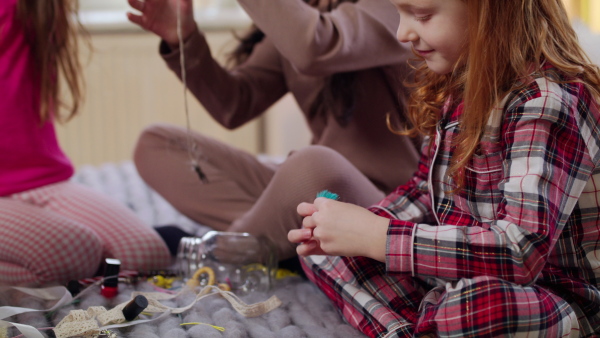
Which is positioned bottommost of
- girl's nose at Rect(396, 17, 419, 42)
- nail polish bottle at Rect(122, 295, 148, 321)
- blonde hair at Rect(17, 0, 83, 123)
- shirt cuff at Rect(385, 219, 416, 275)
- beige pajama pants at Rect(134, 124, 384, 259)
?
nail polish bottle at Rect(122, 295, 148, 321)

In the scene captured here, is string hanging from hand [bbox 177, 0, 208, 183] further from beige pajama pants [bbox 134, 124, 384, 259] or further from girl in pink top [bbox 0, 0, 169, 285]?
girl in pink top [bbox 0, 0, 169, 285]

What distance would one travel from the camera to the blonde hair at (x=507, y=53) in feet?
2.21

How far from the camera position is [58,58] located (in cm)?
115

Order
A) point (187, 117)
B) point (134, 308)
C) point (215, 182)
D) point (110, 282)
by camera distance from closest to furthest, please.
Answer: point (134, 308), point (110, 282), point (187, 117), point (215, 182)

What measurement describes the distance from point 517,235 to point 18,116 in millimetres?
851

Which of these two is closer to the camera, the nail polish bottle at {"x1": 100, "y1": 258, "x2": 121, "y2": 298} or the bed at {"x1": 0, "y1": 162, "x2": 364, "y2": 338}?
the bed at {"x1": 0, "y1": 162, "x2": 364, "y2": 338}

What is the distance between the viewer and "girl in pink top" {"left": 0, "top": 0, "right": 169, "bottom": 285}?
1.02m

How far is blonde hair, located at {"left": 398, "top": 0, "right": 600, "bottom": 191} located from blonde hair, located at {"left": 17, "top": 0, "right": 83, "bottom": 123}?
744mm

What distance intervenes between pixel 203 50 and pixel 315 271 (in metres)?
0.43

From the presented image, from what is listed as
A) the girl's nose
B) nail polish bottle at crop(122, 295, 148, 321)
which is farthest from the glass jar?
the girl's nose

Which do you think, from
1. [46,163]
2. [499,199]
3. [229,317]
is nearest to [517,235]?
[499,199]

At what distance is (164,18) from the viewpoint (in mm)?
1023

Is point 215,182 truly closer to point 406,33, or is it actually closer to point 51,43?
point 51,43

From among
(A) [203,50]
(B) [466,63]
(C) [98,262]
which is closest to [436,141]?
(B) [466,63]
